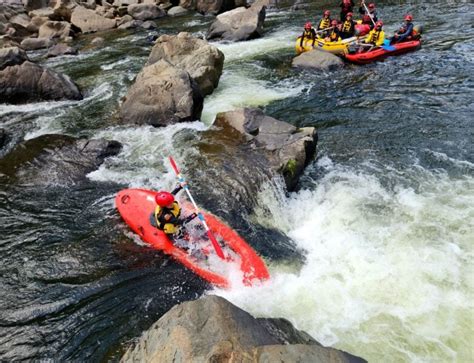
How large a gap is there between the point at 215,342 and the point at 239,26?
14970 mm

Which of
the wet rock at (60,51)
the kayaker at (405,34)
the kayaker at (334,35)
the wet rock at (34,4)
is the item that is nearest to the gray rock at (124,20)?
the wet rock at (60,51)

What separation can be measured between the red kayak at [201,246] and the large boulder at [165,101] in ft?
9.40

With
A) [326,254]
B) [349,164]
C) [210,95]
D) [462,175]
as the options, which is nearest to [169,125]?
[210,95]

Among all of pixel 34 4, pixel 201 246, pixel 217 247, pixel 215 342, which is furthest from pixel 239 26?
pixel 215 342

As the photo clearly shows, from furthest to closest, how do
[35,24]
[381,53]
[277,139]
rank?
1. [35,24]
2. [381,53]
3. [277,139]

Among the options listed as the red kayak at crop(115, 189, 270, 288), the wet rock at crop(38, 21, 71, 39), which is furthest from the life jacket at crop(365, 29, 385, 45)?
the wet rock at crop(38, 21, 71, 39)

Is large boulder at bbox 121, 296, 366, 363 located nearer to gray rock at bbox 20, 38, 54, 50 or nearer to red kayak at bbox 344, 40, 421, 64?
red kayak at bbox 344, 40, 421, 64

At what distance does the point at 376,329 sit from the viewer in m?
4.41

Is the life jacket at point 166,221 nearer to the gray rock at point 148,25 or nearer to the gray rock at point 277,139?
the gray rock at point 277,139

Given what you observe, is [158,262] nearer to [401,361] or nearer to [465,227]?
[401,361]

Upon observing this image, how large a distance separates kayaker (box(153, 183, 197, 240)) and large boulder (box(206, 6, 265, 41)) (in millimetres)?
11531

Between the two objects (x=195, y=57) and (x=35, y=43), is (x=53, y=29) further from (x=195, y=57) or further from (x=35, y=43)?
(x=195, y=57)

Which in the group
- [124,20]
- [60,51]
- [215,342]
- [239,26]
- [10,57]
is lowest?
[124,20]

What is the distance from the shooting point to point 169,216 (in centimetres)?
553
